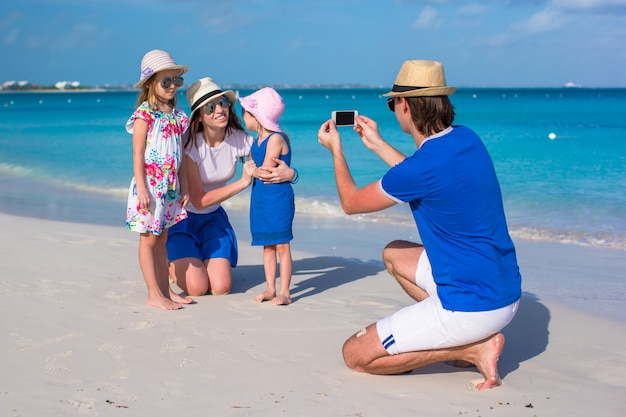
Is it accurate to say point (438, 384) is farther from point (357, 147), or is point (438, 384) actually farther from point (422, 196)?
point (357, 147)

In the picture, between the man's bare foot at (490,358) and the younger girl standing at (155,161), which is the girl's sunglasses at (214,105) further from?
the man's bare foot at (490,358)

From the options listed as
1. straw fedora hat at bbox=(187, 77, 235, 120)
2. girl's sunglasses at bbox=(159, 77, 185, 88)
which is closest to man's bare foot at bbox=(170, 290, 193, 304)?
straw fedora hat at bbox=(187, 77, 235, 120)

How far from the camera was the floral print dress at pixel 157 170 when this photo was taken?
5.02 metres

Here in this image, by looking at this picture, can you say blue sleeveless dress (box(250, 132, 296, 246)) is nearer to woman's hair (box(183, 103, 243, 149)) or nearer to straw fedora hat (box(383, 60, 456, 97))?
woman's hair (box(183, 103, 243, 149))

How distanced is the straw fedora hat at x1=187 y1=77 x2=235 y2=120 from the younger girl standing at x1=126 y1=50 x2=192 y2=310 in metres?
0.19

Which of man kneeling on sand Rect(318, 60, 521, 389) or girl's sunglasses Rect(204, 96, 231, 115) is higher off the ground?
girl's sunglasses Rect(204, 96, 231, 115)

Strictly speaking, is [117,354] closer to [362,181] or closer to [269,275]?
[269,275]

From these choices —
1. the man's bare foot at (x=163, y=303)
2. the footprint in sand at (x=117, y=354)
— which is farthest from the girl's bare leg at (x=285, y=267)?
the footprint in sand at (x=117, y=354)

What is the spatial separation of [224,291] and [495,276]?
2.44 m

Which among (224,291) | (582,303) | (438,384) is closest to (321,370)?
(438,384)

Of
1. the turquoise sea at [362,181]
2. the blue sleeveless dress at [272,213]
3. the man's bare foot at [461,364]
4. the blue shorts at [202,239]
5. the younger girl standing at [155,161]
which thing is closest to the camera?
the man's bare foot at [461,364]

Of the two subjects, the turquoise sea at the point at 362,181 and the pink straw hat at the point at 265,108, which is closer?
the pink straw hat at the point at 265,108

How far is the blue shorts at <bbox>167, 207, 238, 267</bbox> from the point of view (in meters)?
5.68

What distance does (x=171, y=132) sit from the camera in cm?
510
